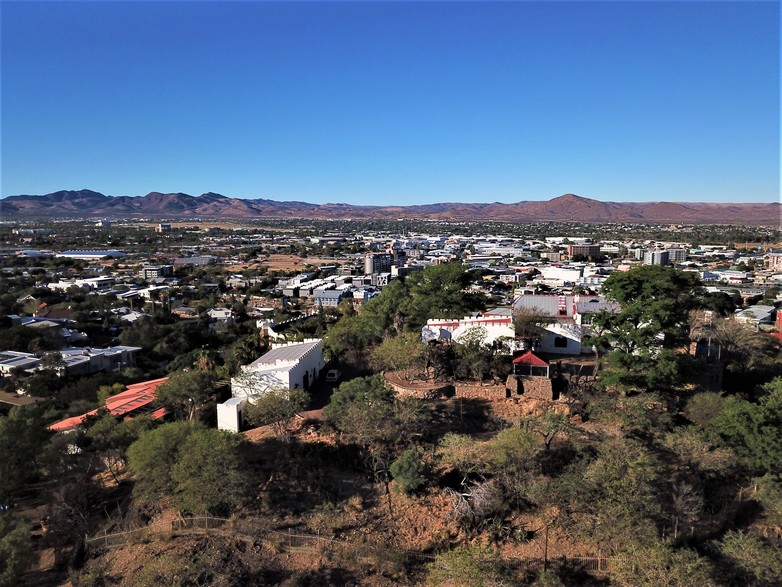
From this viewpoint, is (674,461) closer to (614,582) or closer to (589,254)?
(614,582)

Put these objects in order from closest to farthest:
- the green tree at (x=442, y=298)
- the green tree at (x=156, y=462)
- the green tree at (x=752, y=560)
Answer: the green tree at (x=752, y=560), the green tree at (x=156, y=462), the green tree at (x=442, y=298)

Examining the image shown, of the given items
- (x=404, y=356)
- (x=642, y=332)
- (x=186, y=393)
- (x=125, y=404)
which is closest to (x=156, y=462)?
(x=186, y=393)

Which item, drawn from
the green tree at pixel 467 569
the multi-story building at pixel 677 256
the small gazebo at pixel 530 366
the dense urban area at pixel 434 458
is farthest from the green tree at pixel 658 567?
the multi-story building at pixel 677 256

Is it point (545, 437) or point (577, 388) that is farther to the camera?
point (577, 388)

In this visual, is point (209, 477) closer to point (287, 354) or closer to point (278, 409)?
point (278, 409)

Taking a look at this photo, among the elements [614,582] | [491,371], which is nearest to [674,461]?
[614,582]

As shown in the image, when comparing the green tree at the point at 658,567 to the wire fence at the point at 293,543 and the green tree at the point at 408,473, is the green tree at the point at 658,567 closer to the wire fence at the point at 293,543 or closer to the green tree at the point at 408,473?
the wire fence at the point at 293,543

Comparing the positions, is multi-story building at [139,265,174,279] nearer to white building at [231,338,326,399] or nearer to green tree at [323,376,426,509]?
white building at [231,338,326,399]

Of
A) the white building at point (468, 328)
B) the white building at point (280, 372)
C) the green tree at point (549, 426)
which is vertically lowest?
the green tree at point (549, 426)
